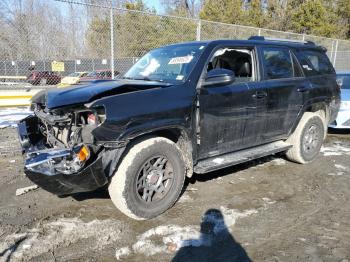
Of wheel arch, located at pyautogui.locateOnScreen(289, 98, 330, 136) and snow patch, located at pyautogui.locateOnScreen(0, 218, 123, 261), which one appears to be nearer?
snow patch, located at pyautogui.locateOnScreen(0, 218, 123, 261)

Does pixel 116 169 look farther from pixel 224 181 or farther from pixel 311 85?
pixel 311 85

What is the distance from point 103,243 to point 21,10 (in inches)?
307

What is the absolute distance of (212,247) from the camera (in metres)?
3.22

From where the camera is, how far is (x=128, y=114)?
3.38 metres

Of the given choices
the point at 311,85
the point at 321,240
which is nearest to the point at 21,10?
the point at 311,85

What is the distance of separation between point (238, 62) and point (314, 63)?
5.64 feet

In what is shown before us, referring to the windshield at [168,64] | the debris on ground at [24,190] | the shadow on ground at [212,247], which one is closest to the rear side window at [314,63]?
the windshield at [168,64]

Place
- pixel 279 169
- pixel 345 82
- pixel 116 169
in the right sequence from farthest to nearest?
pixel 345 82, pixel 279 169, pixel 116 169

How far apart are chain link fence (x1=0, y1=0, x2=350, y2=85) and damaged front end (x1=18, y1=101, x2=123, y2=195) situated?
4.45m

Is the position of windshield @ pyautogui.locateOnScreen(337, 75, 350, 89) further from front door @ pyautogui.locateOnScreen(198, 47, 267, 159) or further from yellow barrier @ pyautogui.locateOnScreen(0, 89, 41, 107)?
yellow barrier @ pyautogui.locateOnScreen(0, 89, 41, 107)

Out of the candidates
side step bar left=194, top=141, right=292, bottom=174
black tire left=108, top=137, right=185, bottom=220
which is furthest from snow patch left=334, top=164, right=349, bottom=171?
black tire left=108, top=137, right=185, bottom=220

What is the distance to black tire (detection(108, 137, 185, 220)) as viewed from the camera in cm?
352

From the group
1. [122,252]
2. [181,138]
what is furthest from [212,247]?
[181,138]

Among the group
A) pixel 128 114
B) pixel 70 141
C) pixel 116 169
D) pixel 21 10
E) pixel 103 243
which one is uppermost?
pixel 21 10
